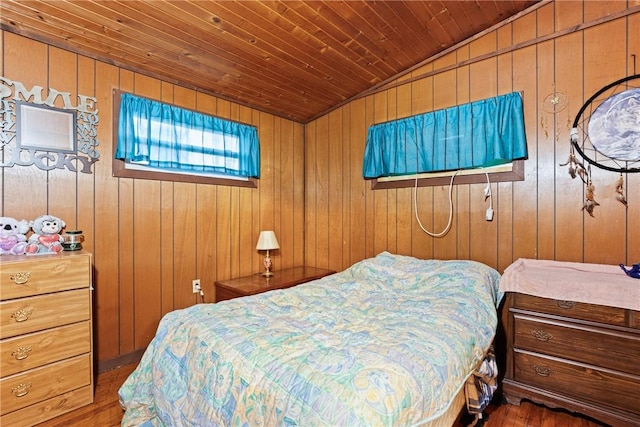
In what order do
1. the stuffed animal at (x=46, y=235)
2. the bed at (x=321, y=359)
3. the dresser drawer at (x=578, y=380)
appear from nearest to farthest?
the bed at (x=321, y=359)
the dresser drawer at (x=578, y=380)
the stuffed animal at (x=46, y=235)

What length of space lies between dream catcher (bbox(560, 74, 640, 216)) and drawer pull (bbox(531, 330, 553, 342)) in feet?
2.94

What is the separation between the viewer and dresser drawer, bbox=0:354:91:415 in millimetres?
1680

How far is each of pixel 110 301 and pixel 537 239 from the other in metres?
3.32

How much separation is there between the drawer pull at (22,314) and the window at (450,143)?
9.07 ft

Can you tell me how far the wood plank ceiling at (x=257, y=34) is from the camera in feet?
6.26

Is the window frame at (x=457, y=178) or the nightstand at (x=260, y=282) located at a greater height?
the window frame at (x=457, y=178)

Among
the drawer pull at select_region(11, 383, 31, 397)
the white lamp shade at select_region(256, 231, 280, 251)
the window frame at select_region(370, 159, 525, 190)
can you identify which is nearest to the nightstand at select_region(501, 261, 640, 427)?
the window frame at select_region(370, 159, 525, 190)

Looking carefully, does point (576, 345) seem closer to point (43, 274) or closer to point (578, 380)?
point (578, 380)

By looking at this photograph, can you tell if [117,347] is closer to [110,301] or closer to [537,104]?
[110,301]

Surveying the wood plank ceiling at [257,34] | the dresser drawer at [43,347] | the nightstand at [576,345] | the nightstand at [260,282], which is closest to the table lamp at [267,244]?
the nightstand at [260,282]

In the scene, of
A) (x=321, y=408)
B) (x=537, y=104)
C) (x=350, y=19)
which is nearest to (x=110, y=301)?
(x=321, y=408)

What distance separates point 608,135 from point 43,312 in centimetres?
372

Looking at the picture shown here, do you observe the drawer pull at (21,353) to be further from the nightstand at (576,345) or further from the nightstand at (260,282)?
the nightstand at (576,345)

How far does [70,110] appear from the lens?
2203 millimetres
